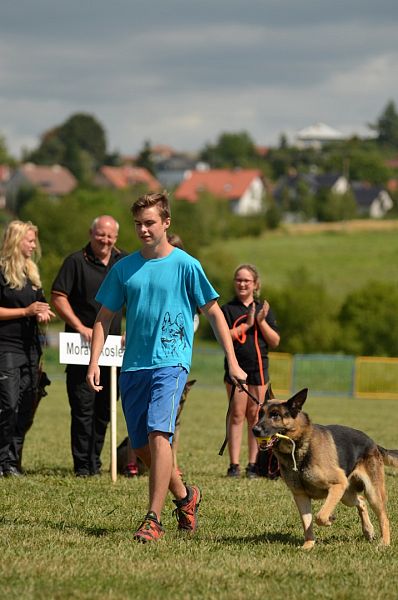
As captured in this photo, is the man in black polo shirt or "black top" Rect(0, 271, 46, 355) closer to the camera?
"black top" Rect(0, 271, 46, 355)

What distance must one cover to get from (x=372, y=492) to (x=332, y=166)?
171 meters

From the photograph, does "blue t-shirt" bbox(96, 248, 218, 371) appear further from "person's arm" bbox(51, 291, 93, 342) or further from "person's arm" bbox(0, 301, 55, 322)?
"person's arm" bbox(51, 291, 93, 342)

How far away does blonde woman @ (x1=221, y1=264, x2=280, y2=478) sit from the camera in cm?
1114

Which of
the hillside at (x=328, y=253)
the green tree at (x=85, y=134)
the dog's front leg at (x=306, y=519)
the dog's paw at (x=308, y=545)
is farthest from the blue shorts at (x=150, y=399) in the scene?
the green tree at (x=85, y=134)

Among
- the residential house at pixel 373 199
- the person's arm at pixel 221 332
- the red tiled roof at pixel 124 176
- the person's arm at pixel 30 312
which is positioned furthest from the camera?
the red tiled roof at pixel 124 176

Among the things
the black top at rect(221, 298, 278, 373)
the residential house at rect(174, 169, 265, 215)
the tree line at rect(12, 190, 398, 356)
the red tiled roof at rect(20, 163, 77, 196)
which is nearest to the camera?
the black top at rect(221, 298, 278, 373)

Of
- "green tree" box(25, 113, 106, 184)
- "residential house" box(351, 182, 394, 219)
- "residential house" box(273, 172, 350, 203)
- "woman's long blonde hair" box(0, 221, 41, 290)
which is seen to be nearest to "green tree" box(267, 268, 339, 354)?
"woman's long blonde hair" box(0, 221, 41, 290)

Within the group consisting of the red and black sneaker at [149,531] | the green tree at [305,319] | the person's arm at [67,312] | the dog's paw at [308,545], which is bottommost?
the green tree at [305,319]

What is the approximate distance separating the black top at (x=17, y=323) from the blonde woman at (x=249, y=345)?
2.10m

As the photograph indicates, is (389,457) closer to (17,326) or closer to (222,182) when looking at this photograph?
(17,326)

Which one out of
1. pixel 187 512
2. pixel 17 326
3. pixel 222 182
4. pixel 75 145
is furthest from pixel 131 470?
pixel 75 145

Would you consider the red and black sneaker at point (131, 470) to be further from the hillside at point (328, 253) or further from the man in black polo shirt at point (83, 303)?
the hillside at point (328, 253)

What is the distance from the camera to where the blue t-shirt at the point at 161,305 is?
7.13 meters

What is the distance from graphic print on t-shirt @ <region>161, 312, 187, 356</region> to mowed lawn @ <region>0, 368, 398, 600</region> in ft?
4.14
